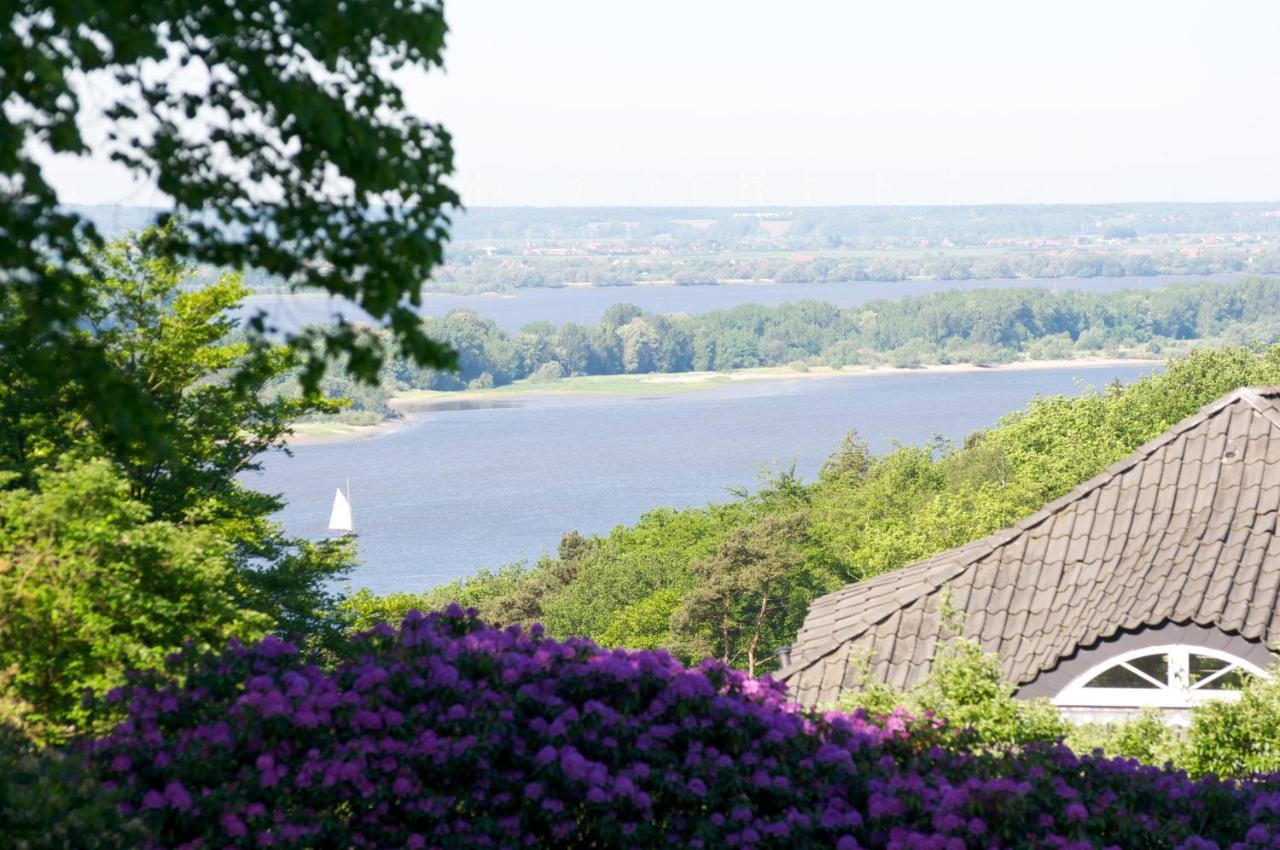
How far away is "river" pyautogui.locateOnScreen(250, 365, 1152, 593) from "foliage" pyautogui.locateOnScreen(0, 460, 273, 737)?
253ft

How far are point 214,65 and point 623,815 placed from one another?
405 cm

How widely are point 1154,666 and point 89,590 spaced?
914 centimetres

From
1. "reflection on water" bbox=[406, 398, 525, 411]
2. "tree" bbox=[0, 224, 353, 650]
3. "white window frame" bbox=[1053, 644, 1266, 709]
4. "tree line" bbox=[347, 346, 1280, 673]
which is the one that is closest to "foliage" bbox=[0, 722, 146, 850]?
"white window frame" bbox=[1053, 644, 1266, 709]

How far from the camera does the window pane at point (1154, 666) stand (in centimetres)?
1185

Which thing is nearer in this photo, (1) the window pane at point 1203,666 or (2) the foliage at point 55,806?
(2) the foliage at point 55,806

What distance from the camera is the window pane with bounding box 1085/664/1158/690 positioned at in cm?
1187

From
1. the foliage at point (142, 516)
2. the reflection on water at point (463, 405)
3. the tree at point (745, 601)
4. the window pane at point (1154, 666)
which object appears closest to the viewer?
the window pane at point (1154, 666)

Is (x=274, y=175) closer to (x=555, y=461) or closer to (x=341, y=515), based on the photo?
(x=341, y=515)

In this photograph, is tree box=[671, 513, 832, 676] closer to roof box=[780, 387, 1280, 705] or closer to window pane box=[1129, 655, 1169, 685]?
roof box=[780, 387, 1280, 705]

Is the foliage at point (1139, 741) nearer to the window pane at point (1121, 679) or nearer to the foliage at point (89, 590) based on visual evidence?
the window pane at point (1121, 679)

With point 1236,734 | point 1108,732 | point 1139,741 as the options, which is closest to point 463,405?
point 1108,732

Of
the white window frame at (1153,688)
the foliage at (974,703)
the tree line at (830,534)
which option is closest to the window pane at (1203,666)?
the white window frame at (1153,688)

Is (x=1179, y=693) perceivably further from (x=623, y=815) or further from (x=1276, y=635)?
(x=623, y=815)

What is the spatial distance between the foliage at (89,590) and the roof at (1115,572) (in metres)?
5.95
